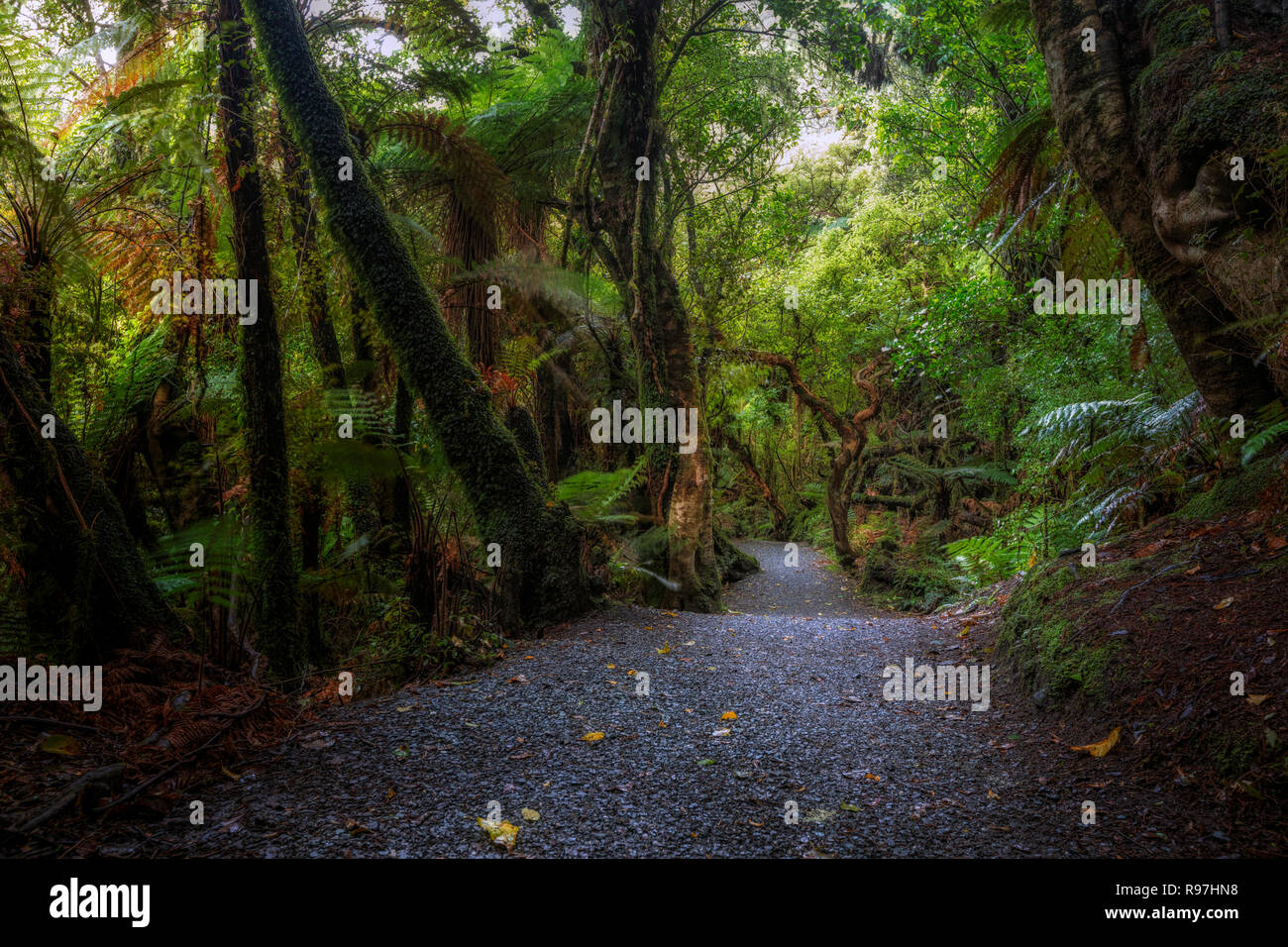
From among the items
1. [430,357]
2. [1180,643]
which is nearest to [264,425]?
[430,357]

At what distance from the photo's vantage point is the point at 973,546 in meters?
7.60

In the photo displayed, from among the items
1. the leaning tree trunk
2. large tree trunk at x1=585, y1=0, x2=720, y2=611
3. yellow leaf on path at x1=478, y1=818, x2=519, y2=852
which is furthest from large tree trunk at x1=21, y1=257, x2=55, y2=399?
large tree trunk at x1=585, y1=0, x2=720, y2=611

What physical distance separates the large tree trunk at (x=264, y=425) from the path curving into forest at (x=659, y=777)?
2.06 feet

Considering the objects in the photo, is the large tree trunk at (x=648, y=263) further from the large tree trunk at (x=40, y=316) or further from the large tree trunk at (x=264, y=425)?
the large tree trunk at (x=40, y=316)

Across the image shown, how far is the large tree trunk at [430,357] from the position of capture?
4.21 m

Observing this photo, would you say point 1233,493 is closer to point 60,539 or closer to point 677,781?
point 677,781

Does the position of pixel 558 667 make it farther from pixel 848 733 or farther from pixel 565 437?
pixel 565 437

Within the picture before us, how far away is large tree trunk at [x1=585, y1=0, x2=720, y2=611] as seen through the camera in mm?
6398

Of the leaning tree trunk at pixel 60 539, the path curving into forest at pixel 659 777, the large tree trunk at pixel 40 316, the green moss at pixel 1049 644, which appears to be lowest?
the path curving into forest at pixel 659 777

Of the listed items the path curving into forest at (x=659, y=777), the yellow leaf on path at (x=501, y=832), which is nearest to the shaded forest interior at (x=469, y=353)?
the path curving into forest at (x=659, y=777)

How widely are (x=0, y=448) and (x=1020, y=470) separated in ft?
35.2

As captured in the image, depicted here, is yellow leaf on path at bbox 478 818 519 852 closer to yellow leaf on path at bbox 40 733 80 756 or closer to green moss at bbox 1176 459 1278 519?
yellow leaf on path at bbox 40 733 80 756

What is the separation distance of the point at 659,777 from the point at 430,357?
10.4ft
